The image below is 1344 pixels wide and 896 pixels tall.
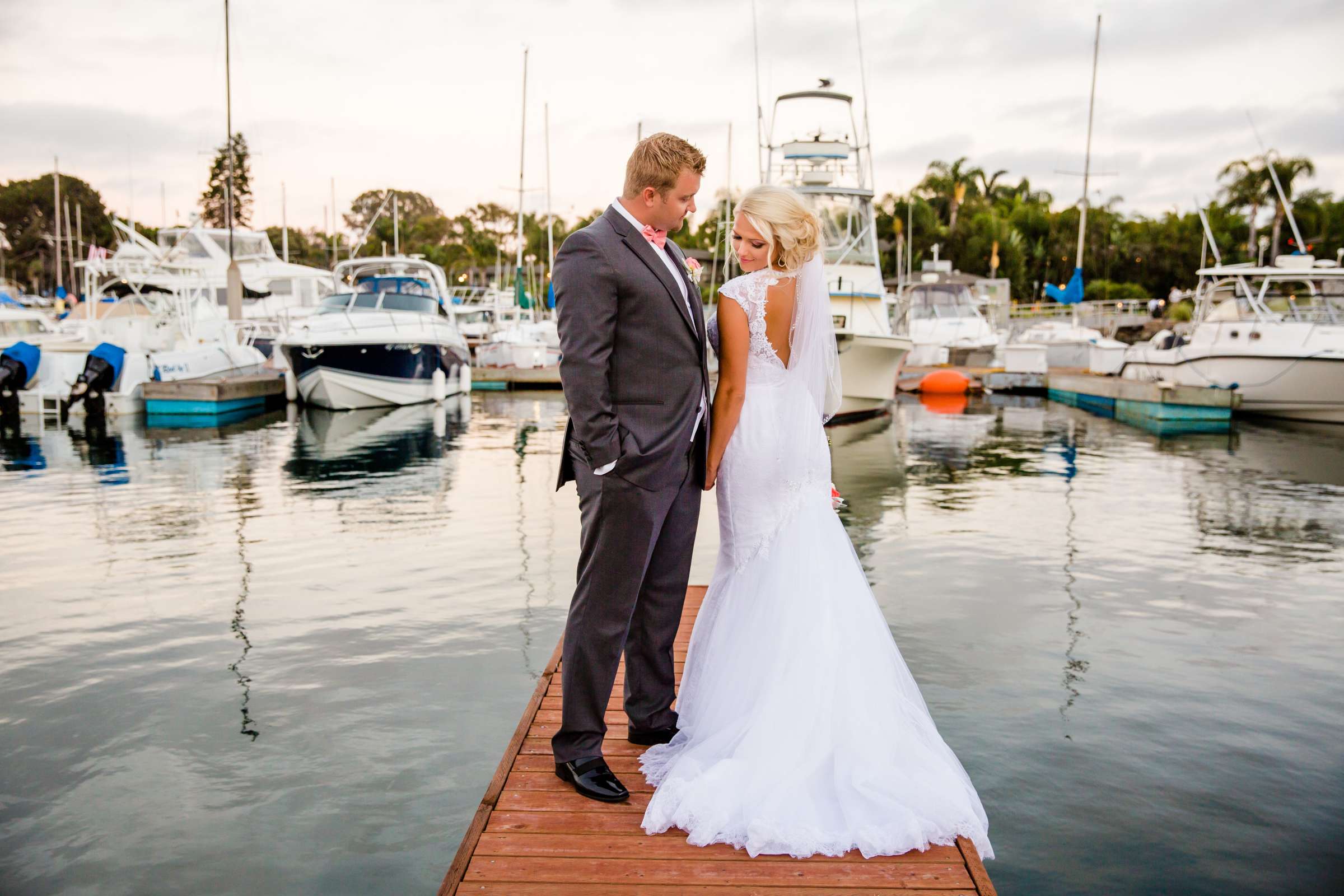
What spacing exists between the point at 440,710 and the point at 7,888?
6.83 ft

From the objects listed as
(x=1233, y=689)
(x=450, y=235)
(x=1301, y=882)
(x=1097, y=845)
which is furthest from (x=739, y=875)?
(x=450, y=235)

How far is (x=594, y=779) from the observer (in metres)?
3.27

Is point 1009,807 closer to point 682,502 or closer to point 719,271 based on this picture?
point 682,502

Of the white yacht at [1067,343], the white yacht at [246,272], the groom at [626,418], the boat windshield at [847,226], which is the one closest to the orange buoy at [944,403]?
the boat windshield at [847,226]

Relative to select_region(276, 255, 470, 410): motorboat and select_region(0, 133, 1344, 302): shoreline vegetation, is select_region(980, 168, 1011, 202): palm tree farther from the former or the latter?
select_region(276, 255, 470, 410): motorboat

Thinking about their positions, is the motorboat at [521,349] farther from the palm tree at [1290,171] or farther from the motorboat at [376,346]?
the palm tree at [1290,171]

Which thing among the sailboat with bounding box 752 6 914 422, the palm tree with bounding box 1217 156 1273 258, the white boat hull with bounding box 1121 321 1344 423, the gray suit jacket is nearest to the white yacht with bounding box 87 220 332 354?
the sailboat with bounding box 752 6 914 422

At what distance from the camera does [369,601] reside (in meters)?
7.23

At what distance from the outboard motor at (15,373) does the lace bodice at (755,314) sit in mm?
21083

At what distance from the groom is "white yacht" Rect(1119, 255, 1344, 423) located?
20.9 meters

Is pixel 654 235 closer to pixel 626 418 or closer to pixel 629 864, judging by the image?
pixel 626 418

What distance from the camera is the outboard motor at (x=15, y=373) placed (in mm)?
19922

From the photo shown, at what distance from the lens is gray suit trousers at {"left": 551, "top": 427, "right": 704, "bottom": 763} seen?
315cm

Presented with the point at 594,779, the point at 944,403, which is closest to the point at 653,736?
the point at 594,779
